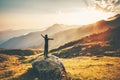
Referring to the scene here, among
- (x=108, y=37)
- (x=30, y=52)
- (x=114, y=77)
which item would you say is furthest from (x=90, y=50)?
(x=114, y=77)

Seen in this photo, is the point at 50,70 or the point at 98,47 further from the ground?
the point at 98,47

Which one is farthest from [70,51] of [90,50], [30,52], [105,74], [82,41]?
[105,74]

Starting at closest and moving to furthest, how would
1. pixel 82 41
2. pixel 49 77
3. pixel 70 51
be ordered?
pixel 49 77, pixel 70 51, pixel 82 41

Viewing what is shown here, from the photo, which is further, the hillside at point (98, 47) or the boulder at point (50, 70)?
the hillside at point (98, 47)

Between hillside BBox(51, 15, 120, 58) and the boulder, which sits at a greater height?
hillside BBox(51, 15, 120, 58)

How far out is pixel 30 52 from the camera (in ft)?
581

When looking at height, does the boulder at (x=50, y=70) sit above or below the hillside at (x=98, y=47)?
below

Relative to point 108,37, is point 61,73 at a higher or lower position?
lower

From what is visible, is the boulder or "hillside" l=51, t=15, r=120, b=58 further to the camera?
"hillside" l=51, t=15, r=120, b=58

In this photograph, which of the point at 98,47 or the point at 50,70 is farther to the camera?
the point at 98,47

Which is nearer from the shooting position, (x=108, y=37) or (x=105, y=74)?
(x=105, y=74)

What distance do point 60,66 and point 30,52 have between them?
128 m

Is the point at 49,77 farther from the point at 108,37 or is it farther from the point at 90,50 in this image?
the point at 108,37

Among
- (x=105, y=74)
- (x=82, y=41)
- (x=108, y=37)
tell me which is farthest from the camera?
(x=82, y=41)
